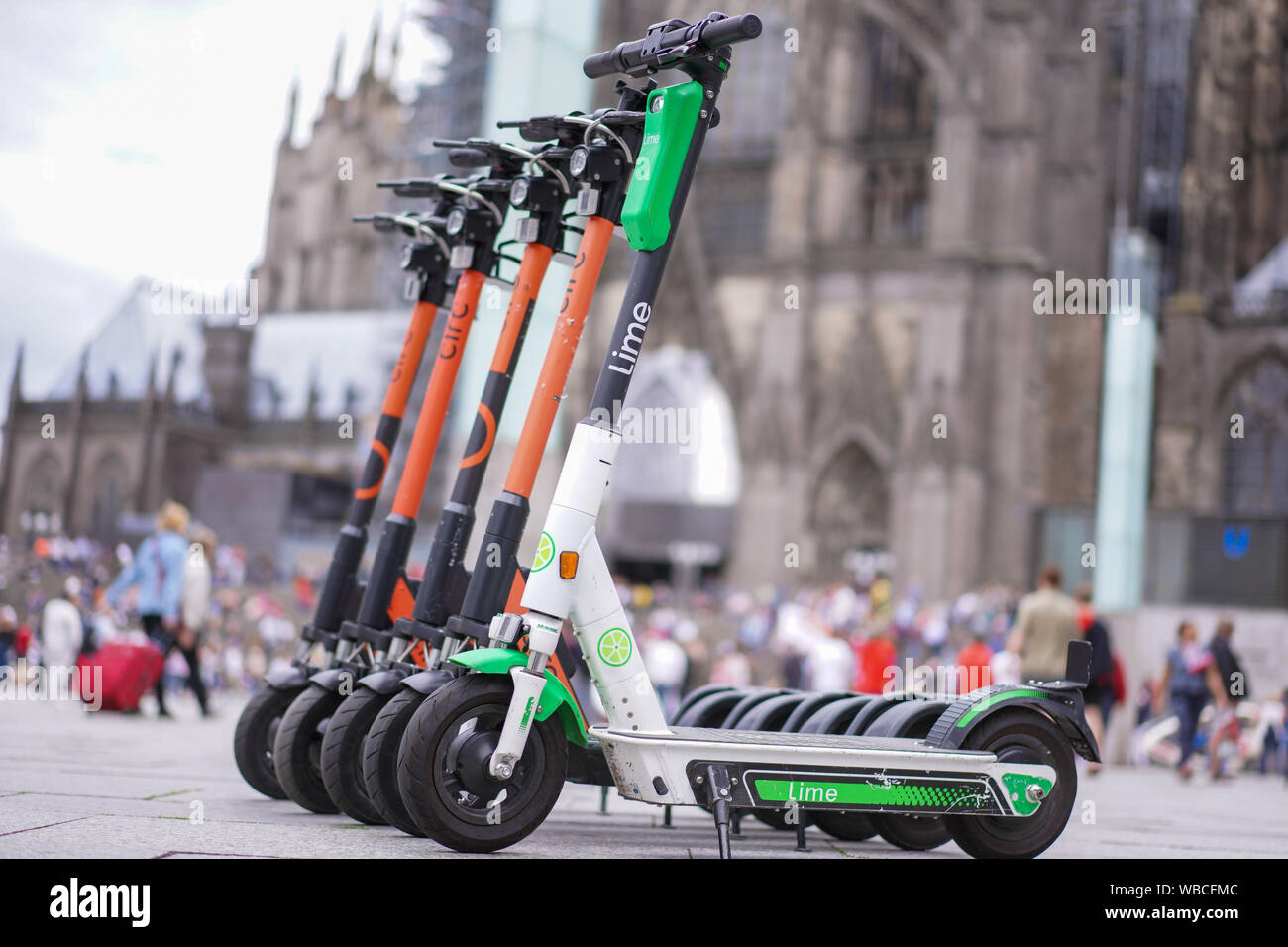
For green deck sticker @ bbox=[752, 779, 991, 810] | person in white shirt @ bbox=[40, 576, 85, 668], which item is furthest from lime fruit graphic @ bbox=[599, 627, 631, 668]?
person in white shirt @ bbox=[40, 576, 85, 668]

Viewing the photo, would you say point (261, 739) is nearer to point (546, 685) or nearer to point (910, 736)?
point (546, 685)

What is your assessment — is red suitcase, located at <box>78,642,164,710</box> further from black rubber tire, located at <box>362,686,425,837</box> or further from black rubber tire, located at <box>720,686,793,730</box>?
black rubber tire, located at <box>362,686,425,837</box>

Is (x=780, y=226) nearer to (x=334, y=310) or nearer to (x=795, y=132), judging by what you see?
(x=795, y=132)

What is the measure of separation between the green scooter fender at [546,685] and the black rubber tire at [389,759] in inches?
8.6

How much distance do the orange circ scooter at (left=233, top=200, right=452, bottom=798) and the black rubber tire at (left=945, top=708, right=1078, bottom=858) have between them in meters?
2.58

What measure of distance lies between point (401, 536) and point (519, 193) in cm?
139

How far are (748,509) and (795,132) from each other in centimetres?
1029

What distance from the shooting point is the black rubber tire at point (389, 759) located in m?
4.41

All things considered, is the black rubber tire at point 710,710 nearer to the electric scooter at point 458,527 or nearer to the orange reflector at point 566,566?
the electric scooter at point 458,527

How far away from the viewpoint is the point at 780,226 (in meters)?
39.4

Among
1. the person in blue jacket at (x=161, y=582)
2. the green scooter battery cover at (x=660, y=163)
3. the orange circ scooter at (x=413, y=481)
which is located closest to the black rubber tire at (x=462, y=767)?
the orange circ scooter at (x=413, y=481)

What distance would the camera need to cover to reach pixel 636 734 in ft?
14.5

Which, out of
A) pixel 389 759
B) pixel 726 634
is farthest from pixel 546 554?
pixel 726 634
